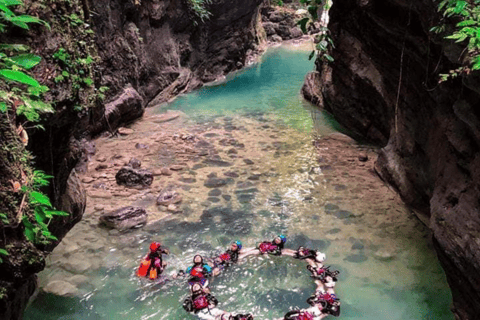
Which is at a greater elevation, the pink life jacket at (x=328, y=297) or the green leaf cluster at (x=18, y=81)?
the green leaf cluster at (x=18, y=81)

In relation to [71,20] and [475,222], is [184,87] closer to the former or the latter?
[71,20]

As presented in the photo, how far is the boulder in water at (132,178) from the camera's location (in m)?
8.96

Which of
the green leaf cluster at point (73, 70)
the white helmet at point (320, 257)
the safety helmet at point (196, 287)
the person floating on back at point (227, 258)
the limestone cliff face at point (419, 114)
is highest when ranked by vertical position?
the green leaf cluster at point (73, 70)

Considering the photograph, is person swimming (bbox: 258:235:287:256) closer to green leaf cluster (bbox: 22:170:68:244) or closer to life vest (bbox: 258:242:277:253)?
life vest (bbox: 258:242:277:253)

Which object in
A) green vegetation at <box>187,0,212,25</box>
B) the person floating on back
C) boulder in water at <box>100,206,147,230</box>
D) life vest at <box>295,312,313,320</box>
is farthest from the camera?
green vegetation at <box>187,0,212,25</box>

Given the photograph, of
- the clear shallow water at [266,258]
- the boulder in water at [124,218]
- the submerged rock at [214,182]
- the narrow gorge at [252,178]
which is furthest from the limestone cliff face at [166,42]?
the boulder in water at [124,218]

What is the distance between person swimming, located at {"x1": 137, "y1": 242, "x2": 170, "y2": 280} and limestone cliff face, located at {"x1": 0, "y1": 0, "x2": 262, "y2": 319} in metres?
1.29

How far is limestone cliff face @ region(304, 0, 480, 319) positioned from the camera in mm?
4738

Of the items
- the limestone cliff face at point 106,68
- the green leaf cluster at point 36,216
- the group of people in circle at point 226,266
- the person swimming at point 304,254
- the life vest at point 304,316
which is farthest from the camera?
the person swimming at point 304,254

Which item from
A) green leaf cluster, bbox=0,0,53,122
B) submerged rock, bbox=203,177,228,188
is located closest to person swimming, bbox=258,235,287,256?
submerged rock, bbox=203,177,228,188

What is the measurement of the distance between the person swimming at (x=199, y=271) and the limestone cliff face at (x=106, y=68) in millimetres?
2009

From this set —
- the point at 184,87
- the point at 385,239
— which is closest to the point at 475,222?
the point at 385,239

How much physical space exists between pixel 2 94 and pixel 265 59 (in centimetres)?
2676

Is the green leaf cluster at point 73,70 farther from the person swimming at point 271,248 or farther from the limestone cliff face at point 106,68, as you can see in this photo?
the person swimming at point 271,248
